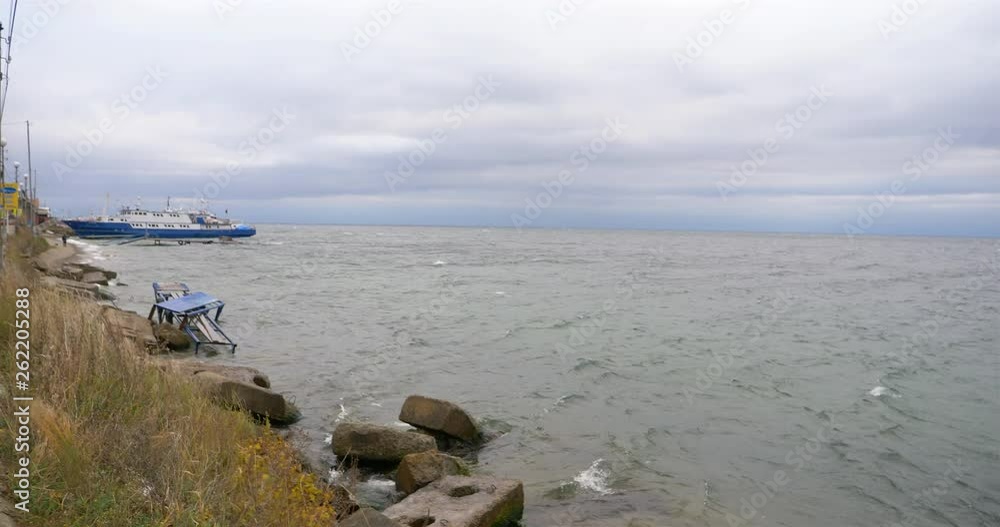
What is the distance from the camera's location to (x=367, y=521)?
6.13m

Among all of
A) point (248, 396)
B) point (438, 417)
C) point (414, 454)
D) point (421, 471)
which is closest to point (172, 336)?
point (248, 396)

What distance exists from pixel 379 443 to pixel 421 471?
4.60 ft

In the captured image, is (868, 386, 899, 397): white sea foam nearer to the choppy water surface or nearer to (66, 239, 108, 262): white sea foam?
the choppy water surface

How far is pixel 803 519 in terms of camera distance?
895cm

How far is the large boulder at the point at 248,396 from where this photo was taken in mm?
10399

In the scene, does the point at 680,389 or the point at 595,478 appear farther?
the point at 680,389

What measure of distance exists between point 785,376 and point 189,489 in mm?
15980

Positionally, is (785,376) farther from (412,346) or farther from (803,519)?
(412,346)

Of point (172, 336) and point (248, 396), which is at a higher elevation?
point (248, 396)

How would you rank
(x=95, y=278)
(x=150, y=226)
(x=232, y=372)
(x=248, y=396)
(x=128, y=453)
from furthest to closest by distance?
(x=150, y=226) → (x=95, y=278) → (x=232, y=372) → (x=248, y=396) → (x=128, y=453)

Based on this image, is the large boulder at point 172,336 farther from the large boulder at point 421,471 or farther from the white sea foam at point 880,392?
the white sea foam at point 880,392

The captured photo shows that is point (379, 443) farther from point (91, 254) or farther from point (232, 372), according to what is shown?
point (91, 254)

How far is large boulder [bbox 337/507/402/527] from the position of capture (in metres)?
6.11

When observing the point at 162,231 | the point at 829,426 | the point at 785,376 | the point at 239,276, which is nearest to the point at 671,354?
the point at 785,376
